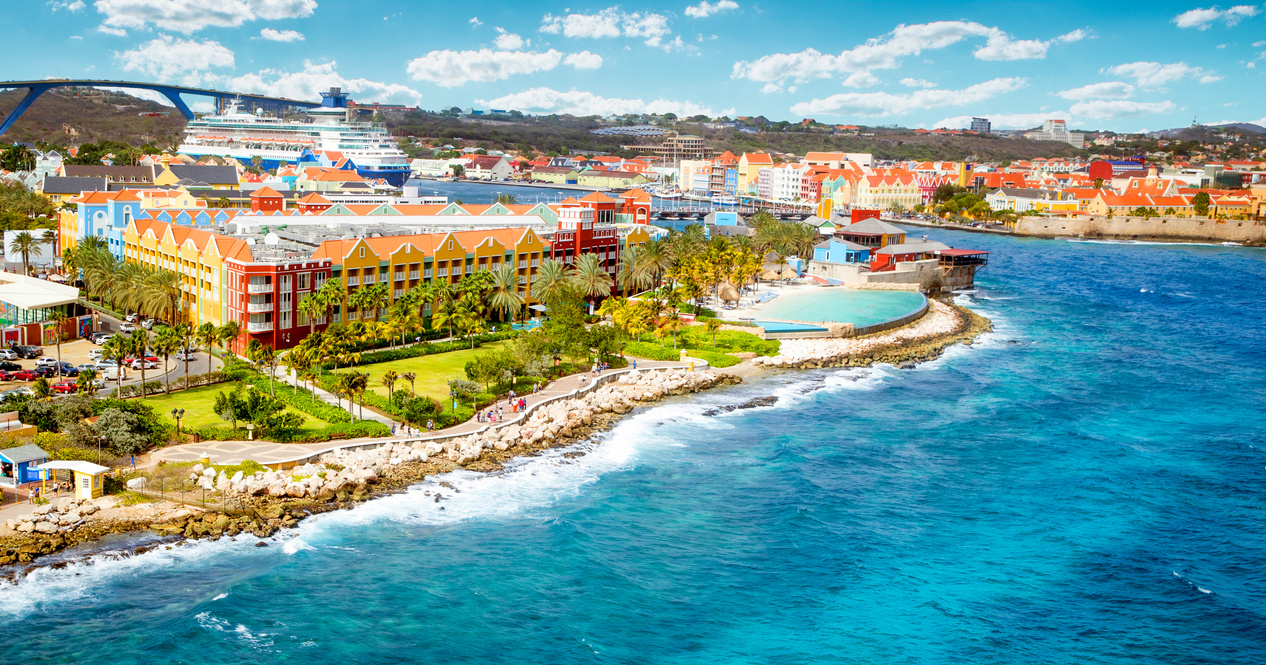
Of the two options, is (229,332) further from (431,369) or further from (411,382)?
(411,382)

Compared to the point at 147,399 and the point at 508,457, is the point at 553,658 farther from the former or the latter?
the point at 147,399

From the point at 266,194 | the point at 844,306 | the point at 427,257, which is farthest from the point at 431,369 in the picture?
the point at 266,194

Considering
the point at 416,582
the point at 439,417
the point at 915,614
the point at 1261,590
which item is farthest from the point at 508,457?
the point at 1261,590

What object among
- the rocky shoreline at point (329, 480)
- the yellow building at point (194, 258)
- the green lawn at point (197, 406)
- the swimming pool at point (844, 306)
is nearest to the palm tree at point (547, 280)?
the rocky shoreline at point (329, 480)

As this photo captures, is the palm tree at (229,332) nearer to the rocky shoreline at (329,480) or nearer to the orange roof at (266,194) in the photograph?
the rocky shoreline at (329,480)

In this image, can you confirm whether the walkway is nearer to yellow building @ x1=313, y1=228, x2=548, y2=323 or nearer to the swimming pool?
yellow building @ x1=313, y1=228, x2=548, y2=323

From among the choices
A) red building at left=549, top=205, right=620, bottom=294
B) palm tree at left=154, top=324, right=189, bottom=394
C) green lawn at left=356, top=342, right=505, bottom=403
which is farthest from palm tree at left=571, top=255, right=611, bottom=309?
palm tree at left=154, top=324, right=189, bottom=394
